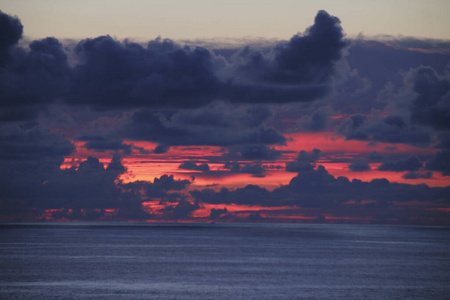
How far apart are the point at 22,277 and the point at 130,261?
106 feet

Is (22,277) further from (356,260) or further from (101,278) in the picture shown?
(356,260)

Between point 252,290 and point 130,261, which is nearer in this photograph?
point 252,290

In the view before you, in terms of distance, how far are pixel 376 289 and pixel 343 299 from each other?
378 inches

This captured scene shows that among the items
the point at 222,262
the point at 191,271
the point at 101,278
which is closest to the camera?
the point at 101,278

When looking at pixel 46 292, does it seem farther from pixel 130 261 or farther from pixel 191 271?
pixel 130 261

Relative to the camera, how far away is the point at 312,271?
3752 inches

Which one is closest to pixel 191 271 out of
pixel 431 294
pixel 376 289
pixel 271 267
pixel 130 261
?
pixel 271 267

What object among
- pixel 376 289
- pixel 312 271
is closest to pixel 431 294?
pixel 376 289

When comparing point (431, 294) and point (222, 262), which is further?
point (222, 262)

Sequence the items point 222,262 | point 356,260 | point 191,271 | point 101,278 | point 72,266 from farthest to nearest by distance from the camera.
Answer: point 356,260 → point 222,262 → point 72,266 → point 191,271 → point 101,278

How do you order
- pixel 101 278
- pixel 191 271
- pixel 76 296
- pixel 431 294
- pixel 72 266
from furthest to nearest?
pixel 72 266 → pixel 191 271 → pixel 101 278 → pixel 431 294 → pixel 76 296

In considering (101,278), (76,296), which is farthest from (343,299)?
(101,278)

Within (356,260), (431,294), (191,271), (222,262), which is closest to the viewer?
(431,294)

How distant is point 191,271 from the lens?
92.7 metres
